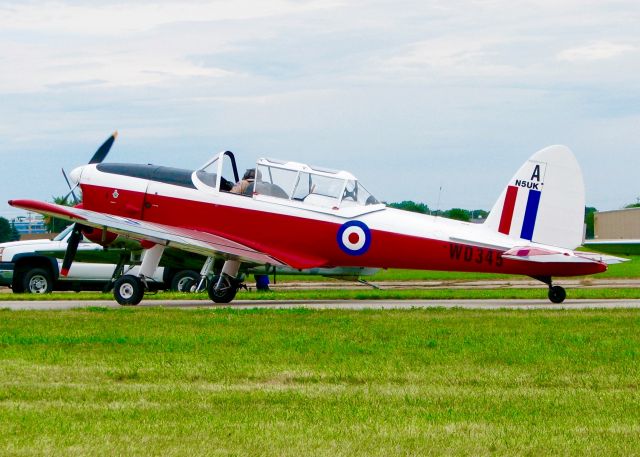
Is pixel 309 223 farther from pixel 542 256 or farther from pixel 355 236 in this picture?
pixel 542 256

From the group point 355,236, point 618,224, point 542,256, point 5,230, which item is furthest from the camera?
point 5,230

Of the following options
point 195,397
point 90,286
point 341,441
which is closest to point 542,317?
point 195,397

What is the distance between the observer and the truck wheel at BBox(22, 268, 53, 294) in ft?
93.7

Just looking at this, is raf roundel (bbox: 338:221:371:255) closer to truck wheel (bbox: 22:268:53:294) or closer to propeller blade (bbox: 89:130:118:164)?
propeller blade (bbox: 89:130:118:164)

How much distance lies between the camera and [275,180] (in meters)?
21.0

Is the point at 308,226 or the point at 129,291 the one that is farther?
the point at 308,226

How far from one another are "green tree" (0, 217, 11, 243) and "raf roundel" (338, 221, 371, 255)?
12394cm

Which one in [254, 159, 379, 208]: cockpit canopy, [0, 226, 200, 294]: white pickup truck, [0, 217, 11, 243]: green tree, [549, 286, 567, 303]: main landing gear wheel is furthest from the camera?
[0, 217, 11, 243]: green tree

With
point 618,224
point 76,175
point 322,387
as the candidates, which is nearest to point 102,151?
point 76,175

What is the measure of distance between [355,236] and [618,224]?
104 meters

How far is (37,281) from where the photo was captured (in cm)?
2869

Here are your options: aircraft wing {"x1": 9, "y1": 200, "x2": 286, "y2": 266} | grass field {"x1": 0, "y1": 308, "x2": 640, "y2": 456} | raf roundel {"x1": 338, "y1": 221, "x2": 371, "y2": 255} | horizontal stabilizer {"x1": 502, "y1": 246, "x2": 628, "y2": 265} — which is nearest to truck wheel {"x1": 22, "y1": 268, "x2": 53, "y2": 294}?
aircraft wing {"x1": 9, "y1": 200, "x2": 286, "y2": 266}

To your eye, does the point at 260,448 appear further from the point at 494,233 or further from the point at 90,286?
the point at 90,286

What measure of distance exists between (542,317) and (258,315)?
442 cm
